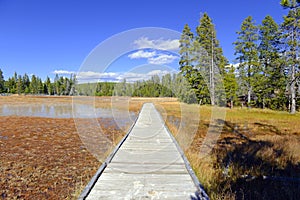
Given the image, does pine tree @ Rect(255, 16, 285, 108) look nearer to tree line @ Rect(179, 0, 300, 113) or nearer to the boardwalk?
tree line @ Rect(179, 0, 300, 113)

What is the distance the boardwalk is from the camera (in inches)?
141

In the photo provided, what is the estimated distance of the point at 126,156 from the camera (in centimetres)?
576

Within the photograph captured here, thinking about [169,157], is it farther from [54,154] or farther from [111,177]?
[54,154]

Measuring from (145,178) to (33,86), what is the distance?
93.0m

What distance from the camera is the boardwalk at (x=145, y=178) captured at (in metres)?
3.58

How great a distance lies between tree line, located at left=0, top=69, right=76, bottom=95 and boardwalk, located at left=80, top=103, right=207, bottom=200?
77836 millimetres

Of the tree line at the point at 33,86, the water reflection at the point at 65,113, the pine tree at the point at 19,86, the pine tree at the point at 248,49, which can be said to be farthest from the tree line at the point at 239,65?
the pine tree at the point at 19,86

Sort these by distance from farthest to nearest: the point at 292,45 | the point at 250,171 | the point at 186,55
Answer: the point at 186,55 < the point at 292,45 < the point at 250,171

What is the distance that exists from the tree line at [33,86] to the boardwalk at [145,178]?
77.8 m

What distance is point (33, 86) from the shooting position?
279ft

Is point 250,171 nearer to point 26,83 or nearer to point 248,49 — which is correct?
point 248,49

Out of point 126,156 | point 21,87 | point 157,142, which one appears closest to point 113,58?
point 157,142

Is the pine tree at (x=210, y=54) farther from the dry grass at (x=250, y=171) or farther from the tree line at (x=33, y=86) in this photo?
the tree line at (x=33, y=86)

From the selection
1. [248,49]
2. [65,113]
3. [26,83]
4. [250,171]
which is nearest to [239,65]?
[248,49]
